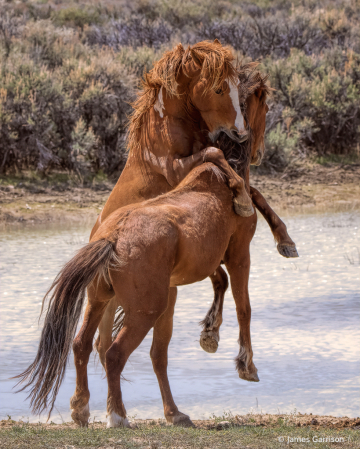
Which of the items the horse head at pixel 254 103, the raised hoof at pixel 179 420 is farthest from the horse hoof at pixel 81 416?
the horse head at pixel 254 103

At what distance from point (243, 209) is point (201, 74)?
3.20ft

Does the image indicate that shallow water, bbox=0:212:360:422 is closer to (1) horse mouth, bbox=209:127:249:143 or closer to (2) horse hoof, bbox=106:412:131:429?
(2) horse hoof, bbox=106:412:131:429

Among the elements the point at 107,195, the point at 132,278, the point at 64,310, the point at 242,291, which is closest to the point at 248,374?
the point at 242,291

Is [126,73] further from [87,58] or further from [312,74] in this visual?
[312,74]

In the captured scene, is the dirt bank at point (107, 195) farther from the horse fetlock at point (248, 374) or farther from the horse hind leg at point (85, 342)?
the horse hind leg at point (85, 342)

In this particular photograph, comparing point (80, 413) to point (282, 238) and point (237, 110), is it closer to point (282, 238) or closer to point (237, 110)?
point (282, 238)

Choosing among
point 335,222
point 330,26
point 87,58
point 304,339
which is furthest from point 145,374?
point 330,26

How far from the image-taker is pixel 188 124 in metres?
4.80

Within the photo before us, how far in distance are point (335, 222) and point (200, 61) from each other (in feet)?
27.3

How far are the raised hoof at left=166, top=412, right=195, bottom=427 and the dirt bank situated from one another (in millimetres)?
8655

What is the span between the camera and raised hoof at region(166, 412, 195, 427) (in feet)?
13.8

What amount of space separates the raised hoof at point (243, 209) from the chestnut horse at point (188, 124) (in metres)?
0.28

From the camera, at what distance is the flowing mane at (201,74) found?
15.1ft

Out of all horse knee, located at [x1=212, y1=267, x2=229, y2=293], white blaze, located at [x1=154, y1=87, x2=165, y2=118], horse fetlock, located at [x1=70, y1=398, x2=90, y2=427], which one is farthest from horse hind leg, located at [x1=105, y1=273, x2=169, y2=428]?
white blaze, located at [x1=154, y1=87, x2=165, y2=118]
